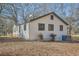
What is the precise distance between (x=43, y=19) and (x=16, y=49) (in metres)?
0.58

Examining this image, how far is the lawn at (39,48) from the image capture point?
16.4 ft

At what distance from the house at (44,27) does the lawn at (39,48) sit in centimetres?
9

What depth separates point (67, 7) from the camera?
16.4ft

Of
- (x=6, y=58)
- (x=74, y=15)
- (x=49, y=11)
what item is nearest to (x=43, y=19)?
(x=49, y=11)

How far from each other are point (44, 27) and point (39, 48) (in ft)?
1.02

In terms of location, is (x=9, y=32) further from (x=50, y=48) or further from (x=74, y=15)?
(x=74, y=15)

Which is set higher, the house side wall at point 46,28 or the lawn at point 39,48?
the house side wall at point 46,28

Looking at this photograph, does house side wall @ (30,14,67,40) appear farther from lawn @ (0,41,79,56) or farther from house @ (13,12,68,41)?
lawn @ (0,41,79,56)

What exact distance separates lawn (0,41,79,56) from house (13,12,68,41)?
9 centimetres

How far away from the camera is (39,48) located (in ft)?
16.4

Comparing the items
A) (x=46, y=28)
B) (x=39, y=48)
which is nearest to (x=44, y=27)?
(x=46, y=28)

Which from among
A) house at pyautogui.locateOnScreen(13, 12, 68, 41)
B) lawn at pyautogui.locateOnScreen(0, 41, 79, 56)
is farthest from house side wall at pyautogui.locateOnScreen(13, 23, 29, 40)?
lawn at pyautogui.locateOnScreen(0, 41, 79, 56)

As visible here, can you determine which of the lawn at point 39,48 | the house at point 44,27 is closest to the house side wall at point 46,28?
the house at point 44,27

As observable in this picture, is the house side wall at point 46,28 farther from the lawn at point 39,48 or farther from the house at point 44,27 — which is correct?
the lawn at point 39,48
